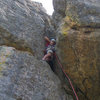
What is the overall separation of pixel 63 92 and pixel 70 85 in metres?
0.57

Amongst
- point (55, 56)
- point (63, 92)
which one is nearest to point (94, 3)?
point (55, 56)

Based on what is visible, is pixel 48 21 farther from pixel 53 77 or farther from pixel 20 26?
pixel 53 77

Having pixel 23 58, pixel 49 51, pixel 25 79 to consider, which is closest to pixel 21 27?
pixel 49 51

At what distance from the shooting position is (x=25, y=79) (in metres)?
5.55

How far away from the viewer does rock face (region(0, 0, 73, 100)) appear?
17.0 ft

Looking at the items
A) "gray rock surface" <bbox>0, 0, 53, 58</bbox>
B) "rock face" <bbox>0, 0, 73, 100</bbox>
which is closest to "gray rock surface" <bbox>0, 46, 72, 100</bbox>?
"rock face" <bbox>0, 0, 73, 100</bbox>

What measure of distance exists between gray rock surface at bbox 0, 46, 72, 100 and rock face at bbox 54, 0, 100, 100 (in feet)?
2.77

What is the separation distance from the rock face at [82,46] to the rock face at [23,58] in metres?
0.75

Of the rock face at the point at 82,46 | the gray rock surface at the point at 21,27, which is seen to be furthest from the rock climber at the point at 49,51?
the rock face at the point at 82,46

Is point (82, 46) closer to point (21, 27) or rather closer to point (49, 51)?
point (49, 51)

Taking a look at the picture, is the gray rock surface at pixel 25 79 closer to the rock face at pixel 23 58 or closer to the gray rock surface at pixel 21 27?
the rock face at pixel 23 58

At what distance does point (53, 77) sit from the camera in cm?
666

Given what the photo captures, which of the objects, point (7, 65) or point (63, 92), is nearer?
point (7, 65)

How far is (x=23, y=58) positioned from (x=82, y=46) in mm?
2175
